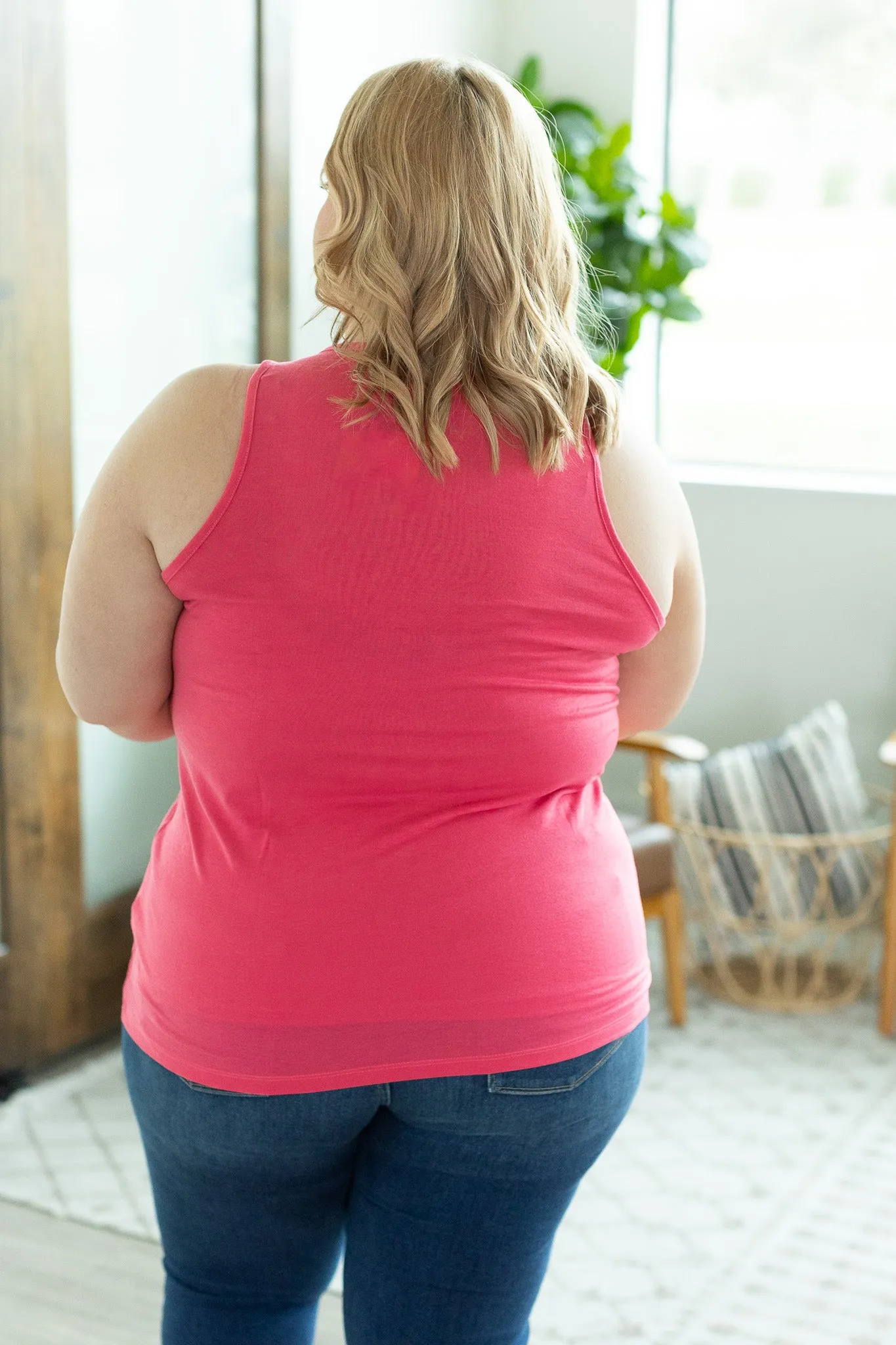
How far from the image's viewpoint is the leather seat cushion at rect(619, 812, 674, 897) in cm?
267

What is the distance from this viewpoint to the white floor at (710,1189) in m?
1.88

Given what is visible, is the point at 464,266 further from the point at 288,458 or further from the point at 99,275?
the point at 99,275

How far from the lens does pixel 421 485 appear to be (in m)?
0.81

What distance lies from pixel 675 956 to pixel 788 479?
1.28 meters

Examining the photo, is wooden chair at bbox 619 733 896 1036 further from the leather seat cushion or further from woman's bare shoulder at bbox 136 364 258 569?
woman's bare shoulder at bbox 136 364 258 569

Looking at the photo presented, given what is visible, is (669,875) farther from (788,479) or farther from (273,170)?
(273,170)

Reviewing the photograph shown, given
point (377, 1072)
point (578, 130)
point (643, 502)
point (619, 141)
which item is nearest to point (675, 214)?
point (619, 141)

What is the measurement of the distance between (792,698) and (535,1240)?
2556 millimetres

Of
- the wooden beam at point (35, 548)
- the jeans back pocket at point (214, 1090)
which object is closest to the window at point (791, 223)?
the wooden beam at point (35, 548)

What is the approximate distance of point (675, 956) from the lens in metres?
2.83

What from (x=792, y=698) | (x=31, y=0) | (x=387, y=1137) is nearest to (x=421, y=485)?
(x=387, y=1137)

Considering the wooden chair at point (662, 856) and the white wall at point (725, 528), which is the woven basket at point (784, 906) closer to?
the wooden chair at point (662, 856)

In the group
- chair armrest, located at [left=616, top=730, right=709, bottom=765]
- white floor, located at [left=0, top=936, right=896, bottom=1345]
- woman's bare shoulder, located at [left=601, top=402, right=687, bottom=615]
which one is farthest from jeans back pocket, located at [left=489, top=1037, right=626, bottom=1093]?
chair armrest, located at [left=616, top=730, right=709, bottom=765]

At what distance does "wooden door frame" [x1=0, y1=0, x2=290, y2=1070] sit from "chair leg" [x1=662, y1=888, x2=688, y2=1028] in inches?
43.6
